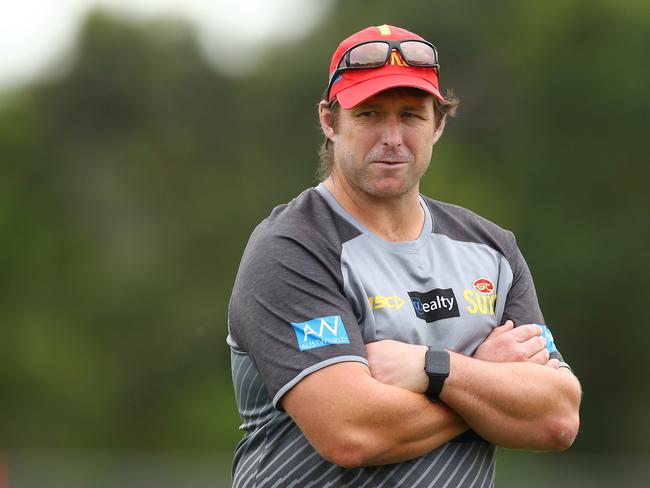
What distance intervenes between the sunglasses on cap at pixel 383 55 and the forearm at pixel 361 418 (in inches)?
47.6

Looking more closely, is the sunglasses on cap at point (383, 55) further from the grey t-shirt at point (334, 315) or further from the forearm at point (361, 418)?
the forearm at point (361, 418)

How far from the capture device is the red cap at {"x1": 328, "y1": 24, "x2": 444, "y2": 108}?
4.91 m

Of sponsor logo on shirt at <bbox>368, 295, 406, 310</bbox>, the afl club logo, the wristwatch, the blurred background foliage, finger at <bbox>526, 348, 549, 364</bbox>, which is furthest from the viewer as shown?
the blurred background foliage

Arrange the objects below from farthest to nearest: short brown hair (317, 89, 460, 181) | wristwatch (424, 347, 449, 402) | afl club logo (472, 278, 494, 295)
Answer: short brown hair (317, 89, 460, 181)
afl club logo (472, 278, 494, 295)
wristwatch (424, 347, 449, 402)

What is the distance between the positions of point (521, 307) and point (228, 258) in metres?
27.6

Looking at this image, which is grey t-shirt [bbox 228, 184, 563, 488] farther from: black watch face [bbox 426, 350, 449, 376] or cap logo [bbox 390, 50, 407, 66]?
cap logo [bbox 390, 50, 407, 66]

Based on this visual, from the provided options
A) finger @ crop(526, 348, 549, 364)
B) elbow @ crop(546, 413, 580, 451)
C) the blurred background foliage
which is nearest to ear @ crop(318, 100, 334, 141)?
finger @ crop(526, 348, 549, 364)

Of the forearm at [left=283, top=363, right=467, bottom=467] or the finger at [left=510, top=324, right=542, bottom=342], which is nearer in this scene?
the forearm at [left=283, top=363, right=467, bottom=467]

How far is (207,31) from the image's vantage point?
34469 millimetres

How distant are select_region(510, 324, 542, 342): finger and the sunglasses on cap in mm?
1063

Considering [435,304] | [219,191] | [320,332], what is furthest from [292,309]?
[219,191]

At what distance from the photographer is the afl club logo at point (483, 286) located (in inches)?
195

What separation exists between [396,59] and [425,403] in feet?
4.36

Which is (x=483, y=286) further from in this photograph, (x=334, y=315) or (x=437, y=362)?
(x=334, y=315)
